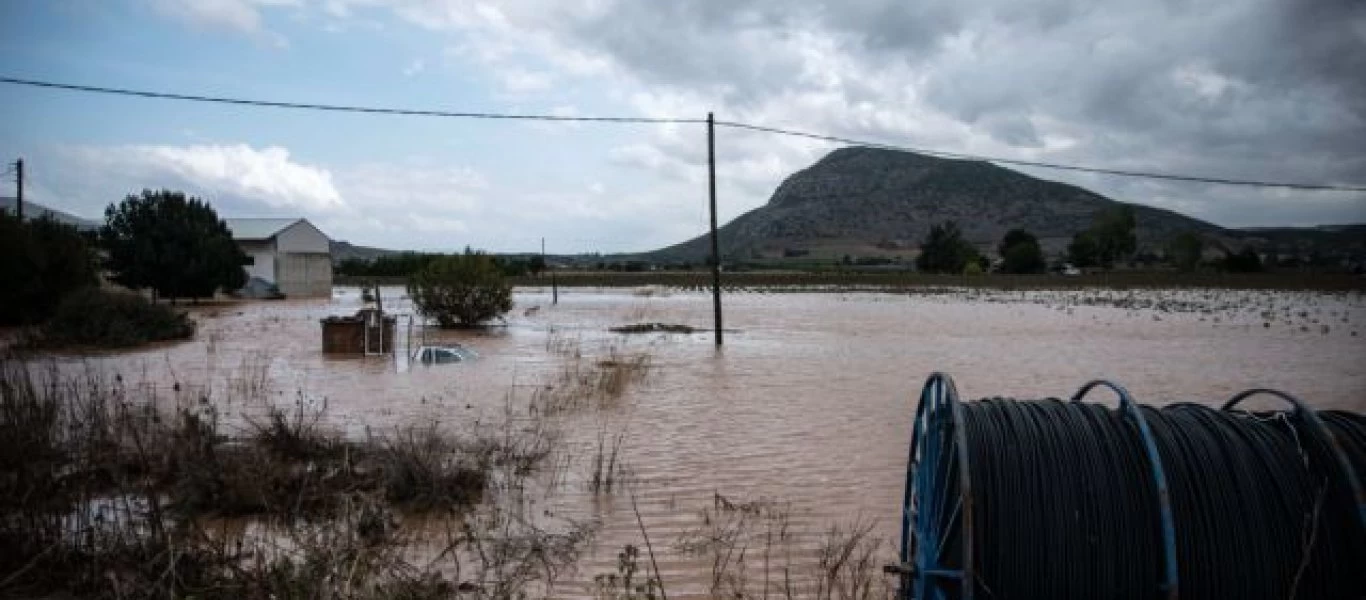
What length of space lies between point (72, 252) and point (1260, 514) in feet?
102

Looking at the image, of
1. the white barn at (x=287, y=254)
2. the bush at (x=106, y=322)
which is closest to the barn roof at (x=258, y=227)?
the white barn at (x=287, y=254)

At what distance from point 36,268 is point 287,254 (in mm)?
28563

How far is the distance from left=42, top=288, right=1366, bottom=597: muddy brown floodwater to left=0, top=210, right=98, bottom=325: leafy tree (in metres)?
4.15

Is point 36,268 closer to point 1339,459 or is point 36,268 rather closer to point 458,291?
point 458,291

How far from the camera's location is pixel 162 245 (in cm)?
4053

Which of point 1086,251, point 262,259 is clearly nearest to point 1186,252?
point 1086,251

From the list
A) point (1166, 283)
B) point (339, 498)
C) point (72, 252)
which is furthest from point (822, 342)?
point (1166, 283)

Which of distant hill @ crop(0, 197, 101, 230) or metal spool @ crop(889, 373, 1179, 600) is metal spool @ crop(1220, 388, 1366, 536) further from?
distant hill @ crop(0, 197, 101, 230)

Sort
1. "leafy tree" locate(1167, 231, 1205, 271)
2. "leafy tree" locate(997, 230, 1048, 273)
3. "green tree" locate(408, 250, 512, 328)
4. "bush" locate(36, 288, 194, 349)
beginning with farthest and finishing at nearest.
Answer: "leafy tree" locate(1167, 231, 1205, 271) → "leafy tree" locate(997, 230, 1048, 273) → "green tree" locate(408, 250, 512, 328) → "bush" locate(36, 288, 194, 349)

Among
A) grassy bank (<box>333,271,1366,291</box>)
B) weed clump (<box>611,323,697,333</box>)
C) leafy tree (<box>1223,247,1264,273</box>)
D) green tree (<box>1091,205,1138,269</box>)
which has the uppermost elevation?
green tree (<box>1091,205,1138,269</box>)

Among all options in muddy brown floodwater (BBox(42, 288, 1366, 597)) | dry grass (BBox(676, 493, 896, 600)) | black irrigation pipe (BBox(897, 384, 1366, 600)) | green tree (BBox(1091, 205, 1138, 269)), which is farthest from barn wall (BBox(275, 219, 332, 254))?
green tree (BBox(1091, 205, 1138, 269))

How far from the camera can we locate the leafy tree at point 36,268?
83.3ft

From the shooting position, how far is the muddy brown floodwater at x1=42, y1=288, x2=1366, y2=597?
8.23 meters

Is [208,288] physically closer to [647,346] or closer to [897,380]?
[647,346]
